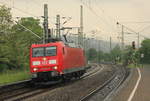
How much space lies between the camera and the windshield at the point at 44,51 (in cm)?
2309

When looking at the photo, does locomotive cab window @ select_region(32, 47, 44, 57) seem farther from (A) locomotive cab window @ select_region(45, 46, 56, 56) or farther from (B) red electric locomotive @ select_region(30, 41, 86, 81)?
(A) locomotive cab window @ select_region(45, 46, 56, 56)

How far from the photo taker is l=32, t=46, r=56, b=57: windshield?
23094 millimetres

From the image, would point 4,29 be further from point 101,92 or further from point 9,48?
point 101,92

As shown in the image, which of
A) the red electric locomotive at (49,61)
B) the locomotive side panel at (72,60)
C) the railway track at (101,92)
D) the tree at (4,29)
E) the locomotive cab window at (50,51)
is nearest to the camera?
the railway track at (101,92)

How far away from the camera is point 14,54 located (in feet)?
138

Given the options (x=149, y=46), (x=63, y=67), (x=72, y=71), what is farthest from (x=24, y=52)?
(x=149, y=46)

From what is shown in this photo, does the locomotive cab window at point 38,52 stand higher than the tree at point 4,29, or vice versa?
the tree at point 4,29

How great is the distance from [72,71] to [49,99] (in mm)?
9980

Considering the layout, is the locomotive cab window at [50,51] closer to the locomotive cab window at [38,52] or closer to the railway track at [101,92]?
the locomotive cab window at [38,52]

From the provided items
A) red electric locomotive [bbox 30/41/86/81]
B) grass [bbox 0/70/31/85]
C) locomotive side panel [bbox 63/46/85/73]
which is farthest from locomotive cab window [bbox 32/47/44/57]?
grass [bbox 0/70/31/85]

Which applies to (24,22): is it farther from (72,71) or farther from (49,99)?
(49,99)

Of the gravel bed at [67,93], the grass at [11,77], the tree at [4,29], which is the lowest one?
the gravel bed at [67,93]

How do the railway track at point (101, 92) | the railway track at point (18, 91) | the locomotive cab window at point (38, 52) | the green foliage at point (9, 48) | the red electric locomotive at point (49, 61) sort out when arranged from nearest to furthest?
1. the railway track at point (101, 92)
2. the railway track at point (18, 91)
3. the red electric locomotive at point (49, 61)
4. the locomotive cab window at point (38, 52)
5. the green foliage at point (9, 48)

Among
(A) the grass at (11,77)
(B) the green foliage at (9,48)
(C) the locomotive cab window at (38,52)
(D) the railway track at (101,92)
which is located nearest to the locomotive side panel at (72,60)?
(C) the locomotive cab window at (38,52)
